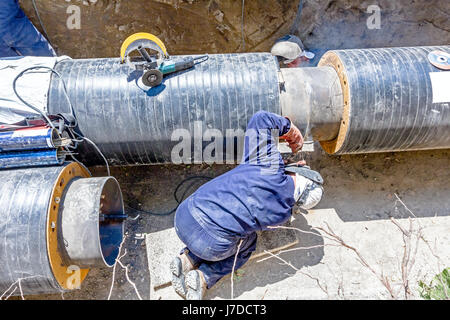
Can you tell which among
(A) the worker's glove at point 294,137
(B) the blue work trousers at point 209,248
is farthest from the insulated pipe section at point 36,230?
(A) the worker's glove at point 294,137

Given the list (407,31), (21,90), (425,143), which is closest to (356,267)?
(425,143)

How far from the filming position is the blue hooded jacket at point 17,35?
348 cm

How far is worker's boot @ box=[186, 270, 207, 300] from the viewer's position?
2.99 m

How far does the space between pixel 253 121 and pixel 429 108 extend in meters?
1.58

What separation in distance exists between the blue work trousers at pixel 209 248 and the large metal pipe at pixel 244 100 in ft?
2.28

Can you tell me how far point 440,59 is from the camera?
304 cm

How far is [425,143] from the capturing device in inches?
125

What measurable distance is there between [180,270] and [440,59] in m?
3.00

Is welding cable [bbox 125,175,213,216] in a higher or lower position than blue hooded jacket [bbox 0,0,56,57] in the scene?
lower

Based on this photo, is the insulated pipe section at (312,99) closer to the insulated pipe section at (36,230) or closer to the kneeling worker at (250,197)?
the kneeling worker at (250,197)

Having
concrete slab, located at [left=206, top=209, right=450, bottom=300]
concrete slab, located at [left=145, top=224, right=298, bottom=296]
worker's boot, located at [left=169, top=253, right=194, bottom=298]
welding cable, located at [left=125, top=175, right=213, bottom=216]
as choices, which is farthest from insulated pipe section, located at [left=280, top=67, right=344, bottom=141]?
worker's boot, located at [left=169, top=253, right=194, bottom=298]

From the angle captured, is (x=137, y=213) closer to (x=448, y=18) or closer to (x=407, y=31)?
(x=407, y=31)

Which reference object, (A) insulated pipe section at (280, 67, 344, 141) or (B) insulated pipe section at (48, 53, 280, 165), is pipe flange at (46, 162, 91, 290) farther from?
(A) insulated pipe section at (280, 67, 344, 141)

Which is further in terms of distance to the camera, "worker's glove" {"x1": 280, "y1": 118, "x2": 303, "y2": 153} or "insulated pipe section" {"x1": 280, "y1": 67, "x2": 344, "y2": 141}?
"insulated pipe section" {"x1": 280, "y1": 67, "x2": 344, "y2": 141}
